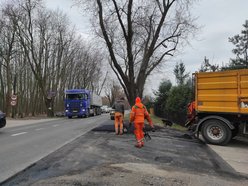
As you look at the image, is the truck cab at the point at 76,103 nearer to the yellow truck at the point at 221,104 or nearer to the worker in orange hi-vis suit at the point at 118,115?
the worker in orange hi-vis suit at the point at 118,115

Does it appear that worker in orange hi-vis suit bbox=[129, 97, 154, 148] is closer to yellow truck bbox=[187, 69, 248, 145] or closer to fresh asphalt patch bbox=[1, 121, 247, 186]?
fresh asphalt patch bbox=[1, 121, 247, 186]

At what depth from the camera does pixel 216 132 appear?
14141 millimetres

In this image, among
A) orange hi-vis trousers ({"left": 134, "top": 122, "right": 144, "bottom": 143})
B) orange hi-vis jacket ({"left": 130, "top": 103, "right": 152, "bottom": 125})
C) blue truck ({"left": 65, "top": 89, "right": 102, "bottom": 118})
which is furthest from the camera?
blue truck ({"left": 65, "top": 89, "right": 102, "bottom": 118})

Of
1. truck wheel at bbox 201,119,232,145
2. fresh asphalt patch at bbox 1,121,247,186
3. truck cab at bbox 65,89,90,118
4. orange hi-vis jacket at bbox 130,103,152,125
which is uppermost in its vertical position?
truck cab at bbox 65,89,90,118

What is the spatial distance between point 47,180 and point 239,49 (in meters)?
43.8

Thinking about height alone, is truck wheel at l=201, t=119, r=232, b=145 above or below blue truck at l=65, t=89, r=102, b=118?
below

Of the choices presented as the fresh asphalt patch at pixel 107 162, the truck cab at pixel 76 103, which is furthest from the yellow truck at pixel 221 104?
the truck cab at pixel 76 103

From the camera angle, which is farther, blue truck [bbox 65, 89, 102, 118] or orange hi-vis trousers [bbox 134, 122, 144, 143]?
blue truck [bbox 65, 89, 102, 118]

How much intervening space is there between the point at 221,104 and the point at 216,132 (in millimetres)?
1139

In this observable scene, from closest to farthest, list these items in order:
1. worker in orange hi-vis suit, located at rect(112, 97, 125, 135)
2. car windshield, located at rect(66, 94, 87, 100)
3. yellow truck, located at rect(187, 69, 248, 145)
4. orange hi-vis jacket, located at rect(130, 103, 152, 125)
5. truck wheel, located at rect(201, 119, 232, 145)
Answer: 1. orange hi-vis jacket, located at rect(130, 103, 152, 125)
2. yellow truck, located at rect(187, 69, 248, 145)
3. truck wheel, located at rect(201, 119, 232, 145)
4. worker in orange hi-vis suit, located at rect(112, 97, 125, 135)
5. car windshield, located at rect(66, 94, 87, 100)

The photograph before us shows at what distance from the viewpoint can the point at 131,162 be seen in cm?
865

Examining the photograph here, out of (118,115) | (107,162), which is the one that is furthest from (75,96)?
(107,162)

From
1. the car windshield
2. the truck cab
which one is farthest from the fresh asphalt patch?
the car windshield

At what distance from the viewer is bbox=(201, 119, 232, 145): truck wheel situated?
1382 cm
